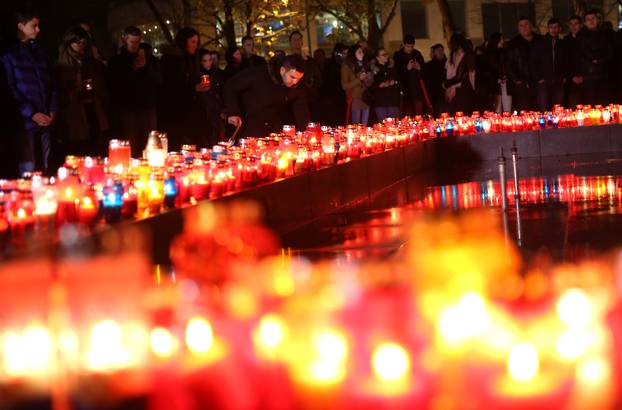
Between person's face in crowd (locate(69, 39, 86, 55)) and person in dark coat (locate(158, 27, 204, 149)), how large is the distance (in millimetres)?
1794

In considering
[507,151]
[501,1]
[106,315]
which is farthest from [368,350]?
[501,1]

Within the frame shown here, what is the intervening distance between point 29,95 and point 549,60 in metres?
11.8

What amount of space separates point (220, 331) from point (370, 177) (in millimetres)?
10612

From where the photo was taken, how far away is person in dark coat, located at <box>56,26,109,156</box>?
41.6 ft

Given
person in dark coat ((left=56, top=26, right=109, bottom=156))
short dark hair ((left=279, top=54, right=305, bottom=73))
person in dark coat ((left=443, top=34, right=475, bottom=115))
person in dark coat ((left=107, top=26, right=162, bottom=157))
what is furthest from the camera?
person in dark coat ((left=443, top=34, right=475, bottom=115))

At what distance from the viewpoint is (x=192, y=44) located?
14.4m

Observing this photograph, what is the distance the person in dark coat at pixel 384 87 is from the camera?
19.9 m

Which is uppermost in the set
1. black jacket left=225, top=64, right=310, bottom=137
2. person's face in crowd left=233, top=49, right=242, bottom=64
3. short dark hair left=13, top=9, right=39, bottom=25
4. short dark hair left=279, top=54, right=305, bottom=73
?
short dark hair left=13, top=9, right=39, bottom=25

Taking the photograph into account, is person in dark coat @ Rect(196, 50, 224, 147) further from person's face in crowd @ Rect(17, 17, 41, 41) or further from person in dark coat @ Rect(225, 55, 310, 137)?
person's face in crowd @ Rect(17, 17, 41, 41)

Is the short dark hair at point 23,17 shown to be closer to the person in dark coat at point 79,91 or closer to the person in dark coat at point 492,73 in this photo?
the person in dark coat at point 79,91

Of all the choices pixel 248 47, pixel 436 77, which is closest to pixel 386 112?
pixel 248 47

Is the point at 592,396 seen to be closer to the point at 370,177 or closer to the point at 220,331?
the point at 220,331

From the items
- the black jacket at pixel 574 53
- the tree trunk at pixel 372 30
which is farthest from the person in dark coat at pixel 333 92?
the tree trunk at pixel 372 30

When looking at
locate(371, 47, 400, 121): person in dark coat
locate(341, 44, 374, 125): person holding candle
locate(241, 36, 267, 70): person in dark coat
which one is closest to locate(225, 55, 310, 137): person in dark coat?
locate(241, 36, 267, 70): person in dark coat
